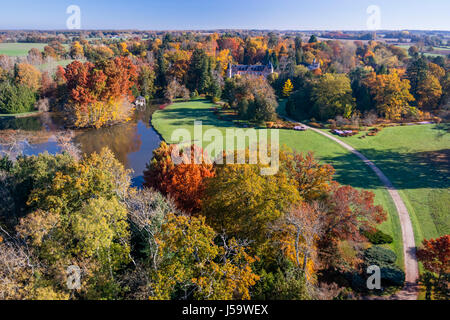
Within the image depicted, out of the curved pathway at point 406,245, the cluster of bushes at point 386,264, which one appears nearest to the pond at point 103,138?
the cluster of bushes at point 386,264

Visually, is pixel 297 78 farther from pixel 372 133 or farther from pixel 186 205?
pixel 186 205

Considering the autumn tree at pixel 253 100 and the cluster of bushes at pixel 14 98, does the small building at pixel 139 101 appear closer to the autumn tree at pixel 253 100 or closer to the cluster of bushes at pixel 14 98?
the cluster of bushes at pixel 14 98

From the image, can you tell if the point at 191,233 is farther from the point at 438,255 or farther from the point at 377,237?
the point at 377,237

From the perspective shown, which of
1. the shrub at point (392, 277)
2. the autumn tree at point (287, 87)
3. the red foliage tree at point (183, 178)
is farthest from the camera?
the autumn tree at point (287, 87)

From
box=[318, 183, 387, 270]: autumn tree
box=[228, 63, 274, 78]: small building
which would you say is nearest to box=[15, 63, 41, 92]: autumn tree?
box=[228, 63, 274, 78]: small building

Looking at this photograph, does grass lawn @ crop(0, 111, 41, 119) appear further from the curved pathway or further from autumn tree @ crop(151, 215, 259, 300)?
the curved pathway

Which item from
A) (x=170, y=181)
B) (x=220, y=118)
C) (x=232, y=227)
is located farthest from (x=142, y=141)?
(x=232, y=227)
